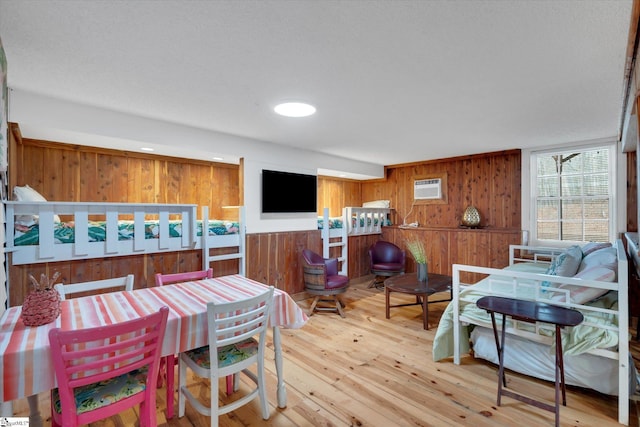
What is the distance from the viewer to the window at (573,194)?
3920mm

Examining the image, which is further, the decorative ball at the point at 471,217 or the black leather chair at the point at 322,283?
the decorative ball at the point at 471,217

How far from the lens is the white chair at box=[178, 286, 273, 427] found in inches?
64.6

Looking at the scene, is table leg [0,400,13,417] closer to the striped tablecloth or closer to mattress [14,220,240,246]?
the striped tablecloth

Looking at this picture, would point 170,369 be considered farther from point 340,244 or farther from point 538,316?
point 340,244

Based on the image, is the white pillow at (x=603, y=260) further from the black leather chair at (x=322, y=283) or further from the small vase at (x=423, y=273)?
the black leather chair at (x=322, y=283)

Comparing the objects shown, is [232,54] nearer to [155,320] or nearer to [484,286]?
[155,320]

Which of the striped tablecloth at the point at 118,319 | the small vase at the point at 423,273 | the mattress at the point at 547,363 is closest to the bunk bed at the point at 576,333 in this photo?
the mattress at the point at 547,363

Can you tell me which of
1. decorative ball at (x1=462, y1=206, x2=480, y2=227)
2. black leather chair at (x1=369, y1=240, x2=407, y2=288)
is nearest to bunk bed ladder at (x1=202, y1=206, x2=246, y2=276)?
black leather chair at (x1=369, y1=240, x2=407, y2=288)

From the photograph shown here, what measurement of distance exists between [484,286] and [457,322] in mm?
617

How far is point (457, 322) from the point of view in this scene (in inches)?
103

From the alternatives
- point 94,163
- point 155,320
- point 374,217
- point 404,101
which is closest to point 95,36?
point 155,320

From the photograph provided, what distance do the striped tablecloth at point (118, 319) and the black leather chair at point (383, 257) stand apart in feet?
10.2

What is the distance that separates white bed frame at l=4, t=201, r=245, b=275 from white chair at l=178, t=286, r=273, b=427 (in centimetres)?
148

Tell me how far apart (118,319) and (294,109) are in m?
2.02
